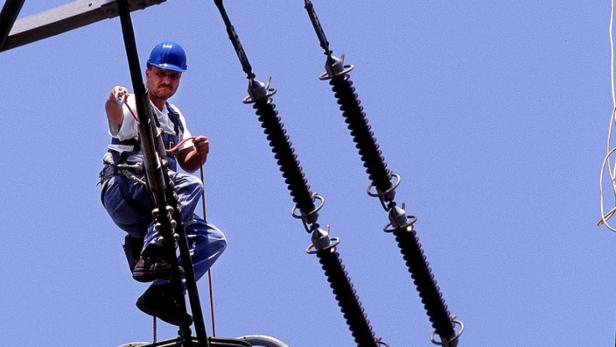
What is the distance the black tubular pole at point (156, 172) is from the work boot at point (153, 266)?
9.8 inches

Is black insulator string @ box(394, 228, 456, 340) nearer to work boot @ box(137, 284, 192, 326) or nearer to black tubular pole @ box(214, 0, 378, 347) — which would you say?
black tubular pole @ box(214, 0, 378, 347)

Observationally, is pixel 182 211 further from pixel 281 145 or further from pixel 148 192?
pixel 281 145

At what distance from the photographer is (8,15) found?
11.1 metres

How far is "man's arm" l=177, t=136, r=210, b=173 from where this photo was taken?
1308cm

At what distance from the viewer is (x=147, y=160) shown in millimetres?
11297

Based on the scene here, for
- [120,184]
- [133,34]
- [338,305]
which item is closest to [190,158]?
[120,184]

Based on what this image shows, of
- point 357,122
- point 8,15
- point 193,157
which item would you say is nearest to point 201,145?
point 193,157

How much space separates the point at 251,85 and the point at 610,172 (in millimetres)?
2655

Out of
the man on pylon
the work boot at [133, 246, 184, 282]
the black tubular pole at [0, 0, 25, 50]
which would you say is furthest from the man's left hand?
the black tubular pole at [0, 0, 25, 50]

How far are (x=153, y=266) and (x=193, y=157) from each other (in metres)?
1.22

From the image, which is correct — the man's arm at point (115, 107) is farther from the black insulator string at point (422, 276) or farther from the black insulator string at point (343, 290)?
the black insulator string at point (422, 276)

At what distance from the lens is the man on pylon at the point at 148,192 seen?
12469mm

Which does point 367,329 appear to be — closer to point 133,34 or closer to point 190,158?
point 190,158

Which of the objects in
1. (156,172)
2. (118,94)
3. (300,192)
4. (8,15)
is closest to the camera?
(8,15)
